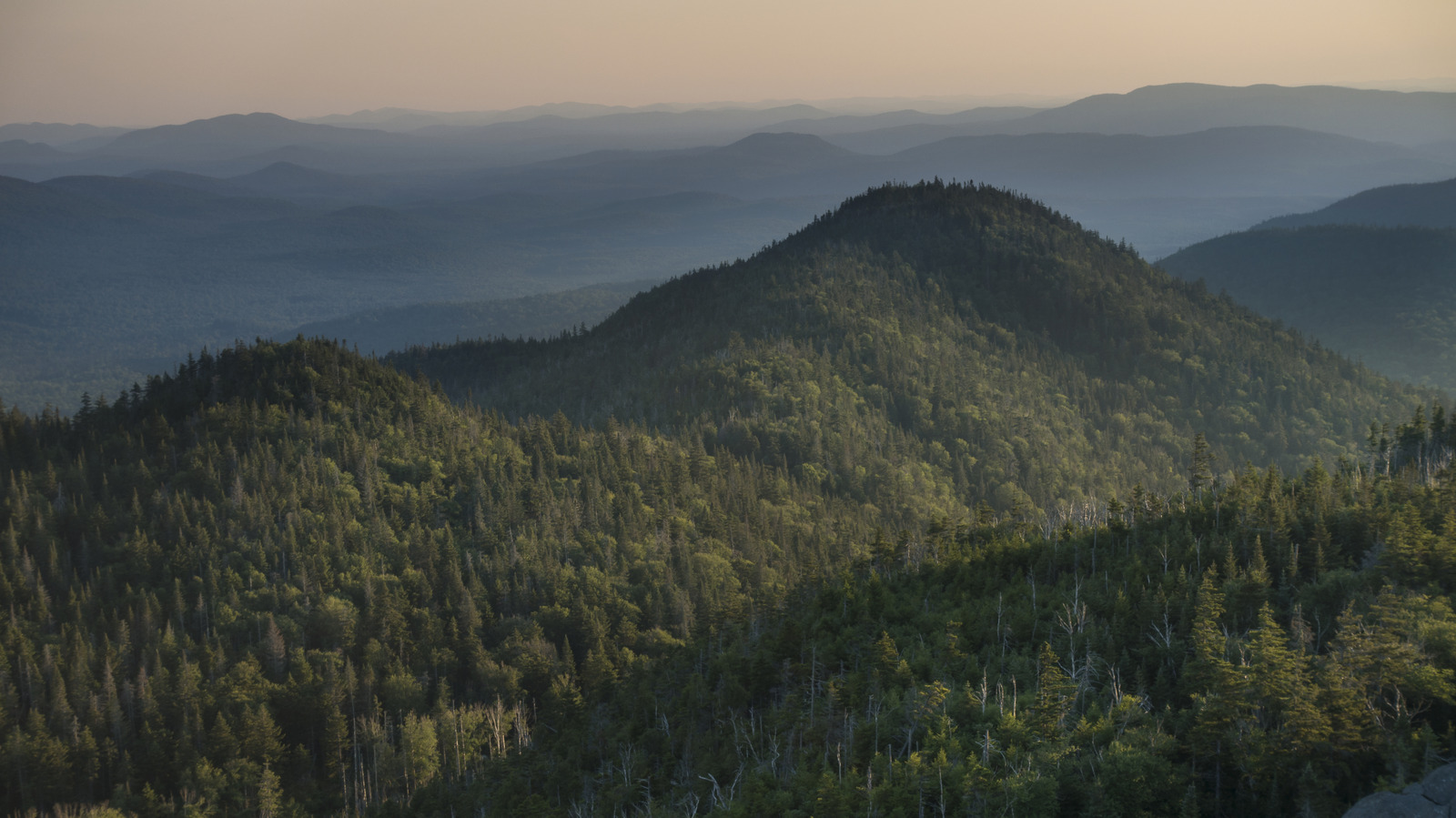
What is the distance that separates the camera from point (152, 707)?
427 feet

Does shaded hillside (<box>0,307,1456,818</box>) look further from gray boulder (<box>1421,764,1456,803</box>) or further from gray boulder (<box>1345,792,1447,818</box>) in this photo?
gray boulder (<box>1421,764,1456,803</box>)

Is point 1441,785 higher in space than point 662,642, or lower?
higher

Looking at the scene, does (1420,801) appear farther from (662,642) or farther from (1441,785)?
(662,642)

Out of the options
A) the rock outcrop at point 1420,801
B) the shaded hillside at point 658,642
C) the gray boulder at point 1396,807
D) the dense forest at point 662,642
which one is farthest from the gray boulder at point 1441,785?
the shaded hillside at point 658,642

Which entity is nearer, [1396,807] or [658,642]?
[1396,807]

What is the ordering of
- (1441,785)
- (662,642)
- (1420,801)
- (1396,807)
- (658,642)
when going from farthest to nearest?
(658,642) < (662,642) < (1396,807) < (1441,785) < (1420,801)

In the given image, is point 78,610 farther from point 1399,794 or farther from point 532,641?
point 1399,794

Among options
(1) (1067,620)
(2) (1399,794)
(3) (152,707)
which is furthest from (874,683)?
(3) (152,707)

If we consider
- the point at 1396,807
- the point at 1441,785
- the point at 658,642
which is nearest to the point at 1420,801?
the point at 1396,807

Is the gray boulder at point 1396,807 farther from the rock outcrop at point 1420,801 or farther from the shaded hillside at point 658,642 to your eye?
the shaded hillside at point 658,642

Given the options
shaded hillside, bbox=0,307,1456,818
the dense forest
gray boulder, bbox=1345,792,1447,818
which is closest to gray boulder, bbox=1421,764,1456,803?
gray boulder, bbox=1345,792,1447,818

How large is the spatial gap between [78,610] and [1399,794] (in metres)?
169

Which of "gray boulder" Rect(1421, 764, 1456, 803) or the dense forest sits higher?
"gray boulder" Rect(1421, 764, 1456, 803)

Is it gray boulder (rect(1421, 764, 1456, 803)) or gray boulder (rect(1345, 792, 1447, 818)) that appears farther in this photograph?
gray boulder (rect(1421, 764, 1456, 803))
